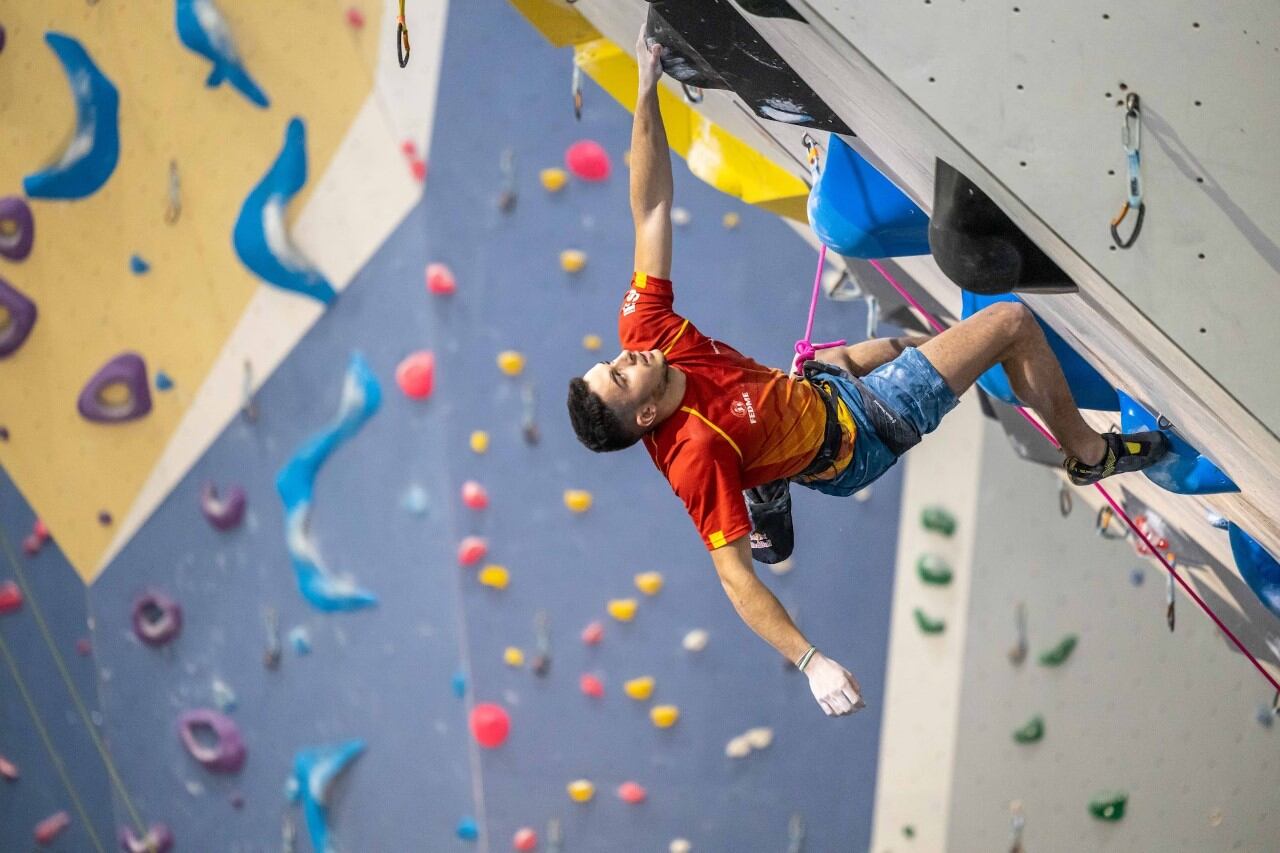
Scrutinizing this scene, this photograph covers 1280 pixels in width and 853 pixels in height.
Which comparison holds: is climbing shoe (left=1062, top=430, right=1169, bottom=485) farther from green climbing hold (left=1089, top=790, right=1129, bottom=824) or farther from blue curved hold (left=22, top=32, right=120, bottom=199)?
blue curved hold (left=22, top=32, right=120, bottom=199)

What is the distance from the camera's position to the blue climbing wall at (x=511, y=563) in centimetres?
434

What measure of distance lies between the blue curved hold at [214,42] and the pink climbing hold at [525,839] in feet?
7.89

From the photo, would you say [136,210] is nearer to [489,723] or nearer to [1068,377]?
[489,723]

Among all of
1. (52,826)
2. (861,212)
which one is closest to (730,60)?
(861,212)

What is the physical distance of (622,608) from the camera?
15.0 feet

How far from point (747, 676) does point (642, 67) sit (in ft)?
9.24

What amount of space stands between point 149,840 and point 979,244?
4.46 meters

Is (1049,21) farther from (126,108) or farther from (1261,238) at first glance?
(126,108)

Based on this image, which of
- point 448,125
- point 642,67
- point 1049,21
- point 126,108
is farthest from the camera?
point 126,108

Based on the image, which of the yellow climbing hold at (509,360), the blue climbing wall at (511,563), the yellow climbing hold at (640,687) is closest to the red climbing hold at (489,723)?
the blue climbing wall at (511,563)

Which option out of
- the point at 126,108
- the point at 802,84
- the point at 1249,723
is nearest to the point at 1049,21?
the point at 802,84

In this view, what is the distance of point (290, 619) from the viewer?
189 inches

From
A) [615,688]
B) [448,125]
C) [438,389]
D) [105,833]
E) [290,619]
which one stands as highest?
[448,125]

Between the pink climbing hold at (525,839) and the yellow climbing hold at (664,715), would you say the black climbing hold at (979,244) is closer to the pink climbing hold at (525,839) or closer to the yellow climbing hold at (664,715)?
the yellow climbing hold at (664,715)
